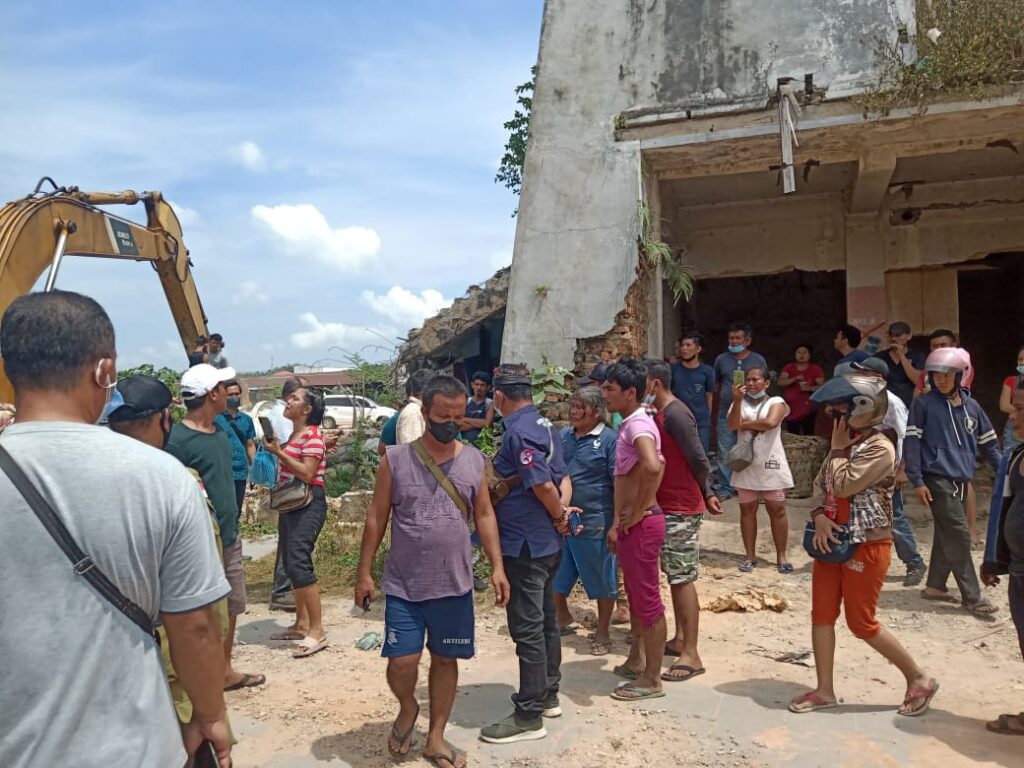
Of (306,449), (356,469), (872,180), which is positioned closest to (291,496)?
(306,449)

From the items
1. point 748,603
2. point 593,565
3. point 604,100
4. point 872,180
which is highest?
point 604,100

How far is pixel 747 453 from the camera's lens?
641cm

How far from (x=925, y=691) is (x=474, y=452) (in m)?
2.58

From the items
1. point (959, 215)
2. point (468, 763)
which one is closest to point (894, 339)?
point (959, 215)

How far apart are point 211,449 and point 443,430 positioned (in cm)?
141

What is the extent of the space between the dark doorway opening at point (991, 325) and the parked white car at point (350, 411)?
9863 mm

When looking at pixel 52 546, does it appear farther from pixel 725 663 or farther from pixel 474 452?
pixel 725 663

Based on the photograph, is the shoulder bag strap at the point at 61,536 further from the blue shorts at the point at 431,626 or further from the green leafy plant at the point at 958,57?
the green leafy plant at the point at 958,57

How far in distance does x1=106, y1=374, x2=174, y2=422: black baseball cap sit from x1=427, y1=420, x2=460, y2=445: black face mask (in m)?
1.12

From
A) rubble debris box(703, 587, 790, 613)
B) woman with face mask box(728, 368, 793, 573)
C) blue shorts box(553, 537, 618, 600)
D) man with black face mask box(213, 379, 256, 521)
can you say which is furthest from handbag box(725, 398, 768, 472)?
man with black face mask box(213, 379, 256, 521)

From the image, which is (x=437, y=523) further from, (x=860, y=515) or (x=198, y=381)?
(x=860, y=515)

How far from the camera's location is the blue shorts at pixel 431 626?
3.39 metres

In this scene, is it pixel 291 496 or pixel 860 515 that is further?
pixel 291 496

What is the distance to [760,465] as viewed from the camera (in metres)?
6.38
